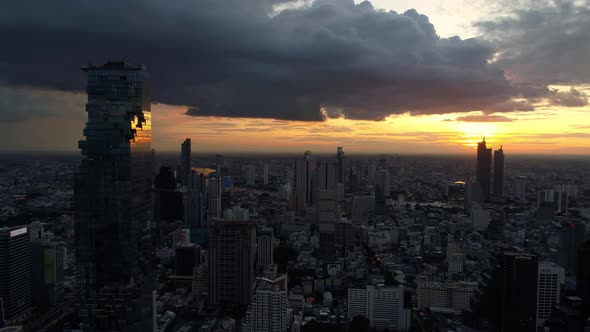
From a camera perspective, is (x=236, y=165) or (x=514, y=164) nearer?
(x=514, y=164)

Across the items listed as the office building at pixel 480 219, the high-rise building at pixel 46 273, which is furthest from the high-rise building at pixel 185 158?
the office building at pixel 480 219

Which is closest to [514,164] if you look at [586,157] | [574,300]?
[586,157]

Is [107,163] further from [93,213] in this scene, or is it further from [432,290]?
[432,290]

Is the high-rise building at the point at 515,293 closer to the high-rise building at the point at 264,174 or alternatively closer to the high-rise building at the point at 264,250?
the high-rise building at the point at 264,250

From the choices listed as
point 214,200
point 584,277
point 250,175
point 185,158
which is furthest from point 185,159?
point 584,277

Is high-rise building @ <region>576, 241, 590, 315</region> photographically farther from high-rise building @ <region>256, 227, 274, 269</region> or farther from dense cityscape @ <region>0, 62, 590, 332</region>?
high-rise building @ <region>256, 227, 274, 269</region>

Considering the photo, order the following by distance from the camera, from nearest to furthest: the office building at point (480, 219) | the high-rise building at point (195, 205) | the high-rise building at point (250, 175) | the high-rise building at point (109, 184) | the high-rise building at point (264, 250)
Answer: the high-rise building at point (109, 184) < the high-rise building at point (264, 250) < the high-rise building at point (195, 205) < the office building at point (480, 219) < the high-rise building at point (250, 175)

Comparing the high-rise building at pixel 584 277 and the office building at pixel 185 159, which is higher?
the office building at pixel 185 159

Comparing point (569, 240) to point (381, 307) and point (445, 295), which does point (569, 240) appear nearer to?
point (445, 295)
